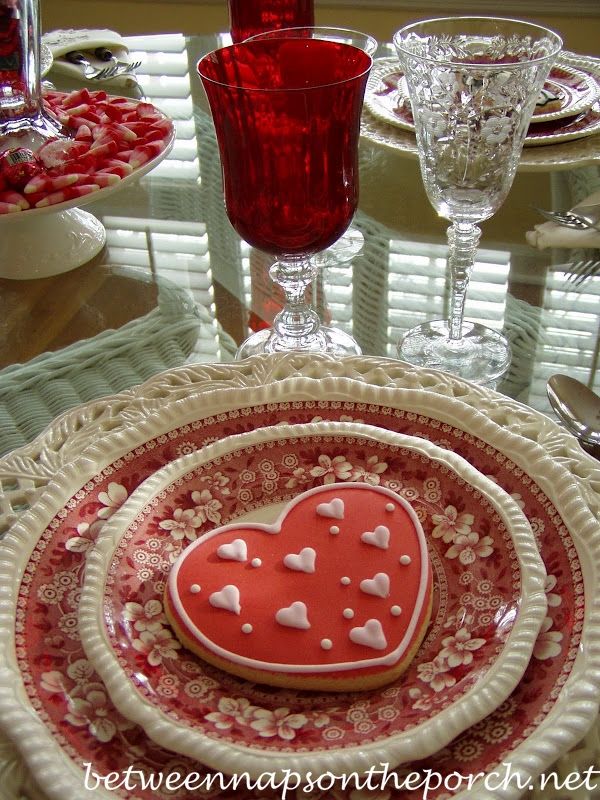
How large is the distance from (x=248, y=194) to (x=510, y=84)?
18 cm

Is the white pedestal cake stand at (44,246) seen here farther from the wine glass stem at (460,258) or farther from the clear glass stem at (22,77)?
the wine glass stem at (460,258)

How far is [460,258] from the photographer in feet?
1.94

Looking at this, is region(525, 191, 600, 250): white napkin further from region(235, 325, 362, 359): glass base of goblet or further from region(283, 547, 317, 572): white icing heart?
region(283, 547, 317, 572): white icing heart

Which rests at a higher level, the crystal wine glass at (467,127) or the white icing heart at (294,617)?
the crystal wine glass at (467,127)

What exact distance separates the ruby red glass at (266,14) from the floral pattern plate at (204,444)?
1.34ft

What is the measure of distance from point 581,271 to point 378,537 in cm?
44

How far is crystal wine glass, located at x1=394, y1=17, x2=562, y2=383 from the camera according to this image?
19.7 inches

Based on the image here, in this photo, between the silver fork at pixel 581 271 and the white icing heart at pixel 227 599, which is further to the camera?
the silver fork at pixel 581 271

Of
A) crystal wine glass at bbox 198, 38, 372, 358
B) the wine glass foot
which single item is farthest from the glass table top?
crystal wine glass at bbox 198, 38, 372, 358

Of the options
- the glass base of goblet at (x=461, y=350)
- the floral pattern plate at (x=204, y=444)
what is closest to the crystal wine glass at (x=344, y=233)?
the glass base of goblet at (x=461, y=350)

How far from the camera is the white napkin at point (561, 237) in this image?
0.69 m

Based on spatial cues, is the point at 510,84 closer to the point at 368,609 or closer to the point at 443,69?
the point at 443,69

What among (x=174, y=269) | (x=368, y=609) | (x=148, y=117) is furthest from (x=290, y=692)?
(x=148, y=117)

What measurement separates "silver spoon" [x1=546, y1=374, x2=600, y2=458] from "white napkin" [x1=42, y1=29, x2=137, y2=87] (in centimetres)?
77
